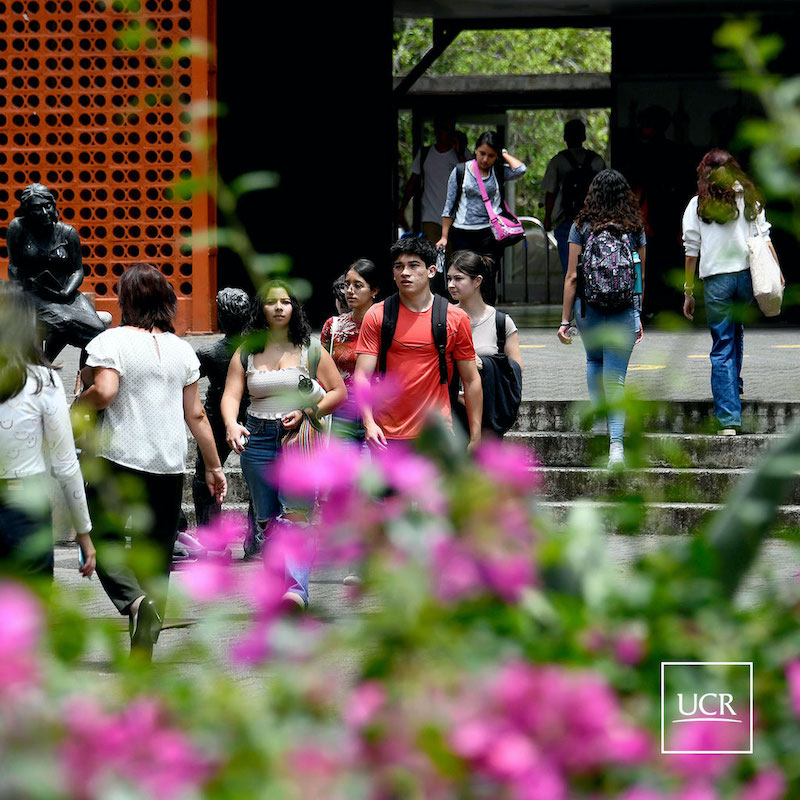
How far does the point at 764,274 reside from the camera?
937 centimetres

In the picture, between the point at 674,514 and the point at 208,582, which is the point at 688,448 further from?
the point at 208,582

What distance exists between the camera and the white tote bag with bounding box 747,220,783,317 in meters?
9.29

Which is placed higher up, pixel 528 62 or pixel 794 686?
pixel 528 62

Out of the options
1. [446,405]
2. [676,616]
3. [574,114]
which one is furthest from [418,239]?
[574,114]

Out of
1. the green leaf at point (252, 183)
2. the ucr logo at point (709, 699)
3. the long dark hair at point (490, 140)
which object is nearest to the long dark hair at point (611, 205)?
the long dark hair at point (490, 140)

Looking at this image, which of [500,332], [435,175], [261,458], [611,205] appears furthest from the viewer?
[435,175]

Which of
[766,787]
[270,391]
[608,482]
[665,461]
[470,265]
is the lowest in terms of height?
[608,482]

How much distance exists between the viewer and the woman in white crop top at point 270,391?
23.7ft

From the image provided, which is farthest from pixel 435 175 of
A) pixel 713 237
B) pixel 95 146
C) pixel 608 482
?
pixel 608 482

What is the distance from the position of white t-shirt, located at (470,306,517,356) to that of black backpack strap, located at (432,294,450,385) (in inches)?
27.2

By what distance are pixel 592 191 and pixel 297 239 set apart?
8.94m

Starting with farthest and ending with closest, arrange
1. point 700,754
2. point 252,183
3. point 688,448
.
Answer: point 688,448 → point 252,183 → point 700,754

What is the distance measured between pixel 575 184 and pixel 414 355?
881cm

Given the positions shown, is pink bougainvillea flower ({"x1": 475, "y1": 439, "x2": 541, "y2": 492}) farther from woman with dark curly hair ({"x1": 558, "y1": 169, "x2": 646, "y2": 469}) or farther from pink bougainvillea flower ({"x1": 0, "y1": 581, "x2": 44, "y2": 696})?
woman with dark curly hair ({"x1": 558, "y1": 169, "x2": 646, "y2": 469})
